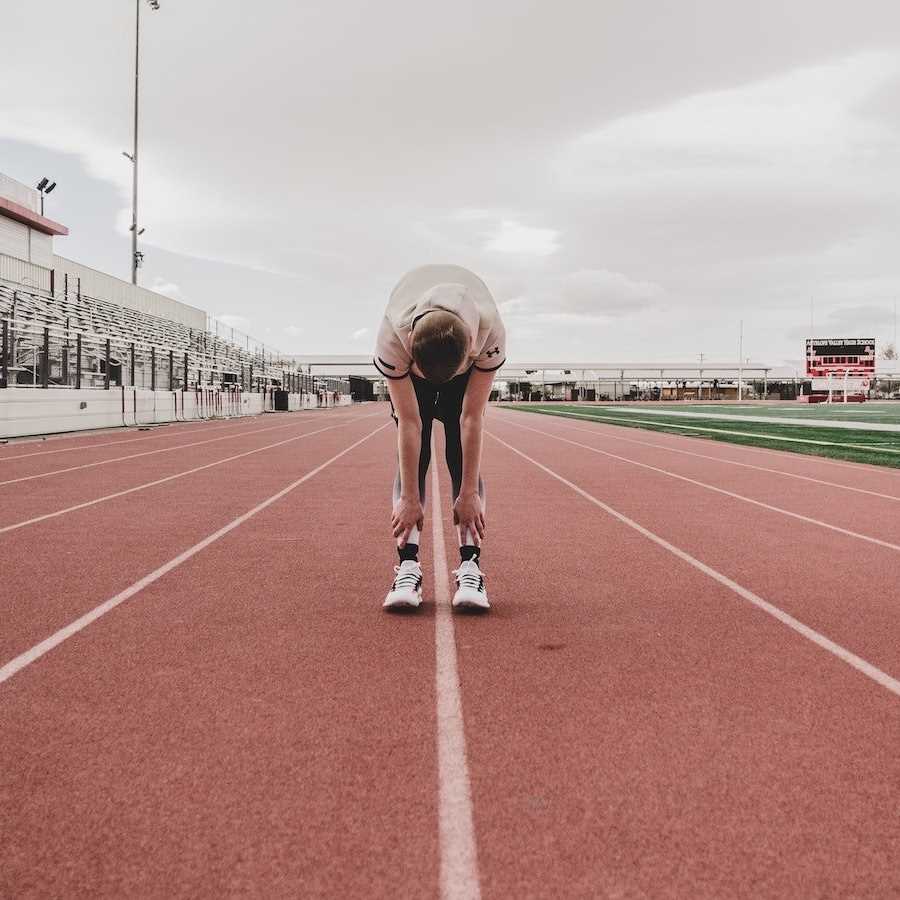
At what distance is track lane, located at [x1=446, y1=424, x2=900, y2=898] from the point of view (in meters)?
1.91

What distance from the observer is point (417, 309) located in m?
3.13

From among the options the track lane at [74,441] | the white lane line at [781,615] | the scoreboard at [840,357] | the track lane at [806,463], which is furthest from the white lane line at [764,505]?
the scoreboard at [840,357]

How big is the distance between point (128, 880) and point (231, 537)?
14.6 feet

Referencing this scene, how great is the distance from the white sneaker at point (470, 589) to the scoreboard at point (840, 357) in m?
75.8

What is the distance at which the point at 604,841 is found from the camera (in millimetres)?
2010

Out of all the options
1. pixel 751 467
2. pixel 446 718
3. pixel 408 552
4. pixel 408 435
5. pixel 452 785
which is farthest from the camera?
pixel 751 467

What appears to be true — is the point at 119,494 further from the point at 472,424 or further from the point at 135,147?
the point at 135,147

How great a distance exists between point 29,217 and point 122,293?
23.7 ft

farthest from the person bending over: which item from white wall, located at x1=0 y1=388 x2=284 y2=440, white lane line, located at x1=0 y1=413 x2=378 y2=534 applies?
white wall, located at x1=0 y1=388 x2=284 y2=440

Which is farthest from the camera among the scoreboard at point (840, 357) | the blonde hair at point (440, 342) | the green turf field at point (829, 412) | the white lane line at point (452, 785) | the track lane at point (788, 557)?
the scoreboard at point (840, 357)

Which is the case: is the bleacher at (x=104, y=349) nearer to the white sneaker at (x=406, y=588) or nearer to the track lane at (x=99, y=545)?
the track lane at (x=99, y=545)

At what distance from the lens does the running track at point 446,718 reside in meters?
1.93

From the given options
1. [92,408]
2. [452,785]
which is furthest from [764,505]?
[92,408]

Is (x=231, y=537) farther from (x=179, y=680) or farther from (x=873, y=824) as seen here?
(x=873, y=824)
